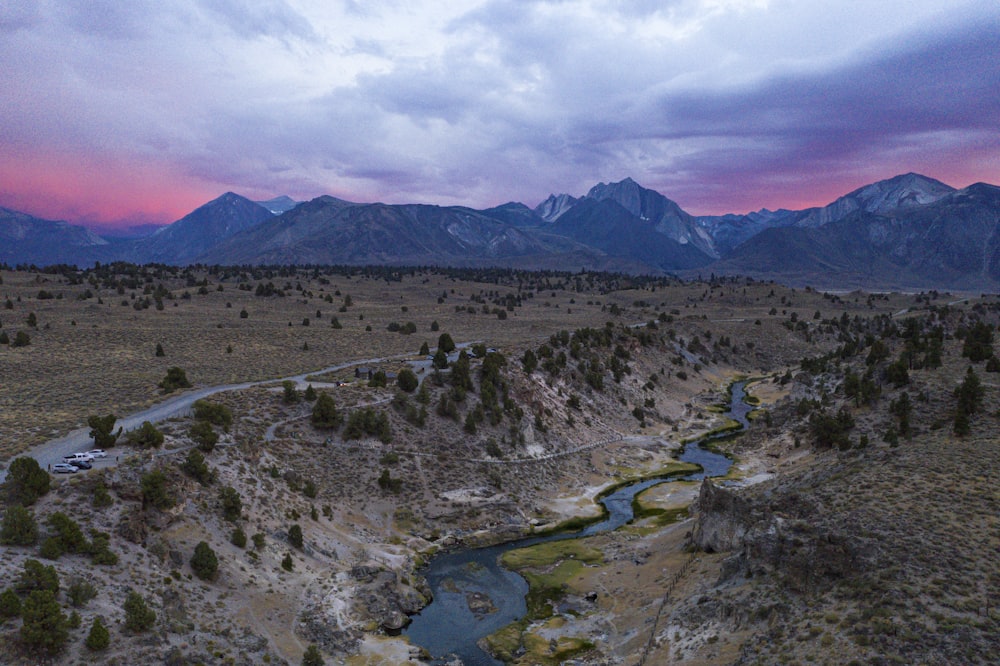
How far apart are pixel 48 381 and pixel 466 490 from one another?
48.7 meters

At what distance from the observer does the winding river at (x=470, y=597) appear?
3866 cm

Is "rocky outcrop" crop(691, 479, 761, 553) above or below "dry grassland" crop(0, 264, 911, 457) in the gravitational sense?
below

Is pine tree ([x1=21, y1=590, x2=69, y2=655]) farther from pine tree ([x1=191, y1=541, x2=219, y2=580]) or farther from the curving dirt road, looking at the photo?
the curving dirt road

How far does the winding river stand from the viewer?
3866 cm

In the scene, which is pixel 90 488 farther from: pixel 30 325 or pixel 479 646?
pixel 30 325

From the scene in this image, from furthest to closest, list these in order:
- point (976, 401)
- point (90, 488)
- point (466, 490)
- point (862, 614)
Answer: point (466, 490)
point (976, 401)
point (90, 488)
point (862, 614)

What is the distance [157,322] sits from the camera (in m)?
113

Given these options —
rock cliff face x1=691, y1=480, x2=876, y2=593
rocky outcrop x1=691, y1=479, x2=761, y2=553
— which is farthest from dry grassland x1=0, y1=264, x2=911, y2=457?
rock cliff face x1=691, y1=480, x2=876, y2=593

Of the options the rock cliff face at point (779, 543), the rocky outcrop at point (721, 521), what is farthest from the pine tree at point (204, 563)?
the rocky outcrop at point (721, 521)

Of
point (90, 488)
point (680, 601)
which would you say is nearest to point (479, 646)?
point (680, 601)

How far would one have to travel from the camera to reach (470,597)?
44.5 meters

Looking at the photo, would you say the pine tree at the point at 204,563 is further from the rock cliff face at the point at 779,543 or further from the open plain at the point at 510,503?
the rock cliff face at the point at 779,543

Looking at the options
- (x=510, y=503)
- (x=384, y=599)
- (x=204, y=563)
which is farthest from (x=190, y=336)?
(x=384, y=599)

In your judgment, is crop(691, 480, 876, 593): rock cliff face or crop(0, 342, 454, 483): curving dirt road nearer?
crop(691, 480, 876, 593): rock cliff face
